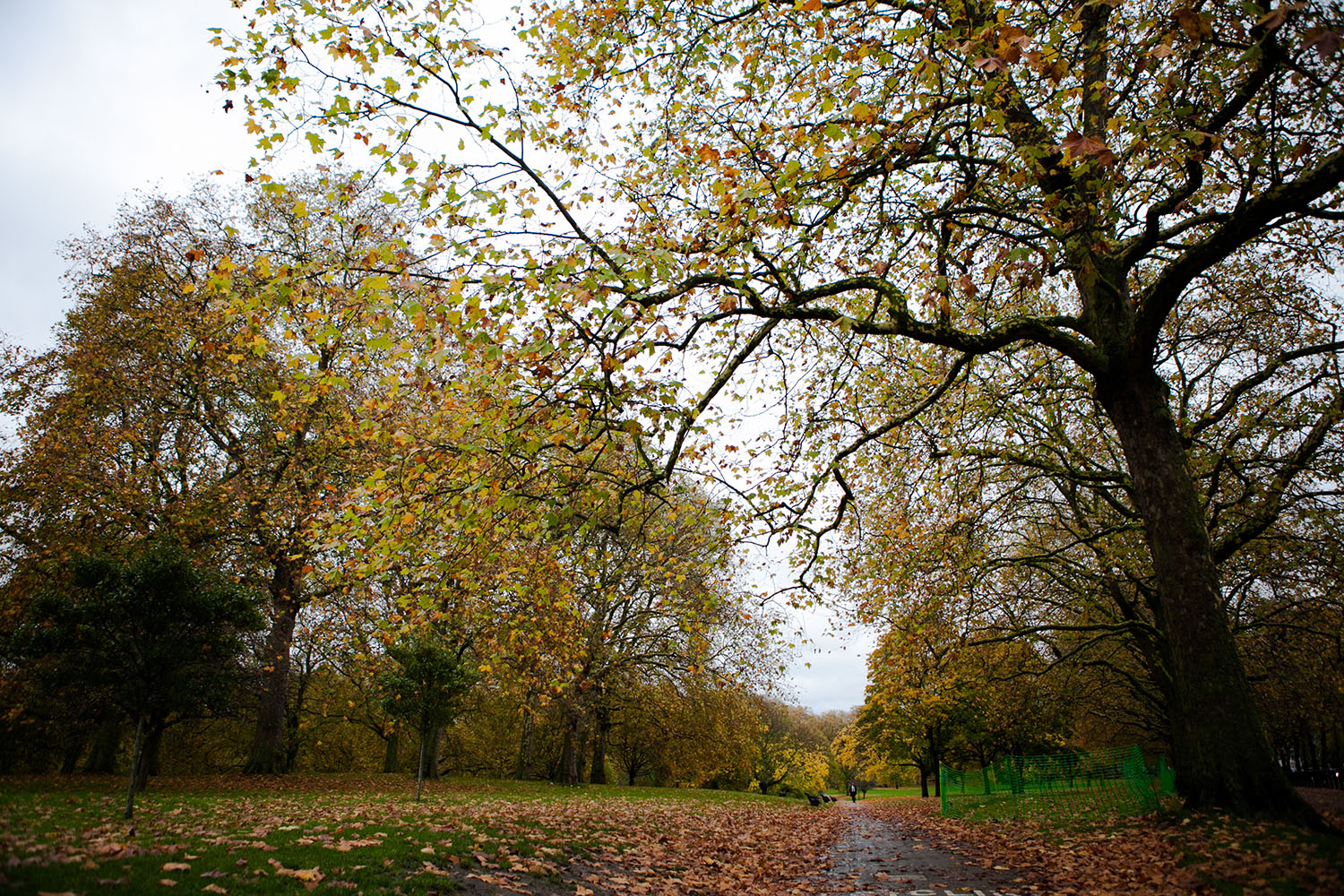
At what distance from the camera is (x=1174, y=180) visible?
6996 millimetres

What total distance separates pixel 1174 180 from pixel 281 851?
12278mm

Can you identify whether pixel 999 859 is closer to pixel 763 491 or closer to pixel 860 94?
pixel 763 491

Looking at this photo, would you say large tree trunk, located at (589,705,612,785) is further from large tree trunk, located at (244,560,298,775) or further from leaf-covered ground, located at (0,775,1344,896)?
leaf-covered ground, located at (0,775,1344,896)

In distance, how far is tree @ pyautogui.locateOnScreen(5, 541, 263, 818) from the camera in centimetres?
1061

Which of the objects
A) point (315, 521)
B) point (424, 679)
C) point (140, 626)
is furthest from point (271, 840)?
point (424, 679)

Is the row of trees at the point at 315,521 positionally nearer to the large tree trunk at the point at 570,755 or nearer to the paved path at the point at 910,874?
the large tree trunk at the point at 570,755

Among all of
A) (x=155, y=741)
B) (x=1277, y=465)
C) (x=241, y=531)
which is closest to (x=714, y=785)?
(x=155, y=741)

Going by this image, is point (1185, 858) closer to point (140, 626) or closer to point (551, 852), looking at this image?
point (551, 852)

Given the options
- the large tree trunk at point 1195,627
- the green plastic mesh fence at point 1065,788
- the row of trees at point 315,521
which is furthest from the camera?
the green plastic mesh fence at point 1065,788

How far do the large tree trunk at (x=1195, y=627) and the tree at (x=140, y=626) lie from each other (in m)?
15.1

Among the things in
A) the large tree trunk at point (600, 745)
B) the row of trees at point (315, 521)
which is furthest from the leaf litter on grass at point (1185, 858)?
the large tree trunk at point (600, 745)

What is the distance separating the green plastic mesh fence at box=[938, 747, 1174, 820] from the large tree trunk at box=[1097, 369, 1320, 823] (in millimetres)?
3108

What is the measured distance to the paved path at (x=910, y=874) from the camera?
7.08 m

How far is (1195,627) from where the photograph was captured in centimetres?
715
